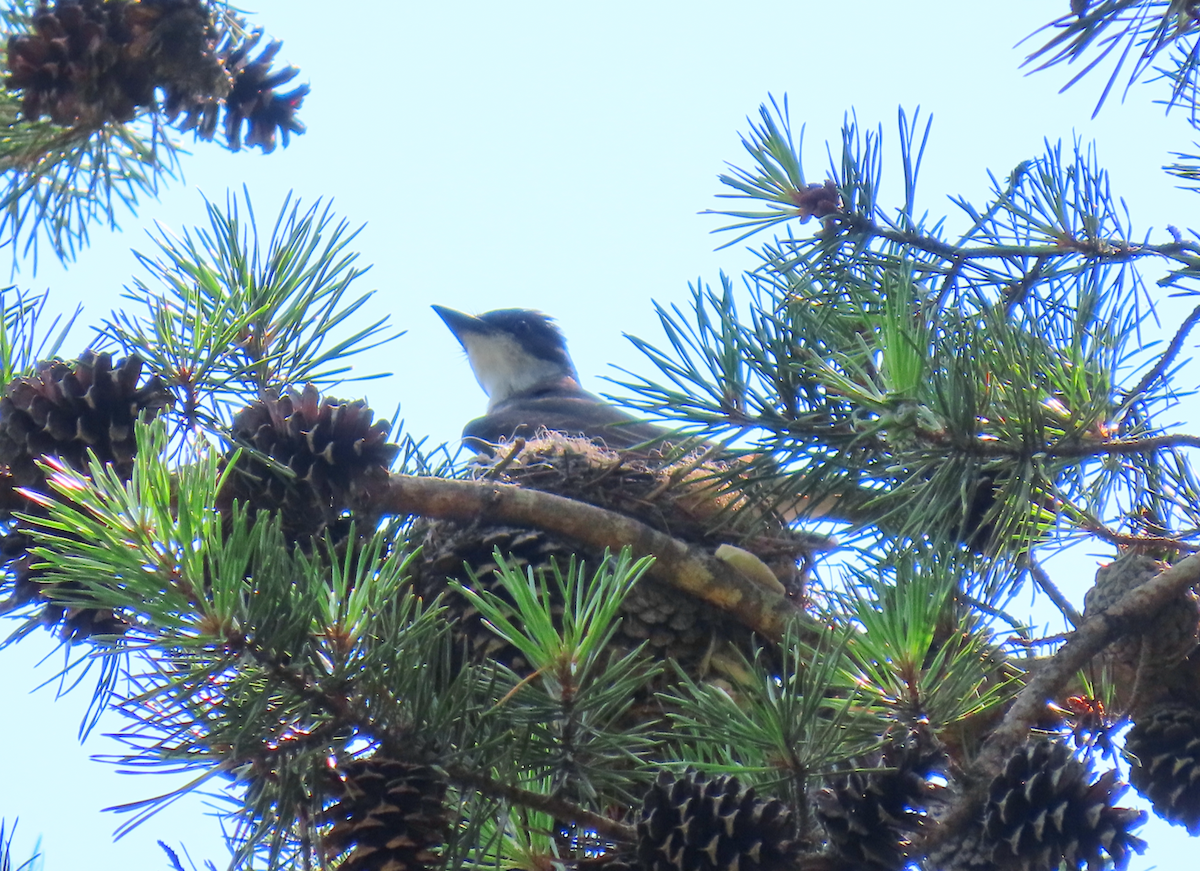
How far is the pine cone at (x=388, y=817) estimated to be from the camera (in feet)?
4.00

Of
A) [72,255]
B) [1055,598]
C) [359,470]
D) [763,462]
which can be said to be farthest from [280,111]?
[1055,598]

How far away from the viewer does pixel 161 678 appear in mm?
1324

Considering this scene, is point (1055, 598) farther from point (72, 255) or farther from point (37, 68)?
point (72, 255)

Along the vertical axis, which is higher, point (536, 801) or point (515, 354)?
point (515, 354)

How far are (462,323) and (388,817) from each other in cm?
432

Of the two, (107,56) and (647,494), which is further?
(647,494)

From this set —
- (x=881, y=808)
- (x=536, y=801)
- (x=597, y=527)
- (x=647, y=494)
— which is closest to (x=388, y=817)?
(x=536, y=801)

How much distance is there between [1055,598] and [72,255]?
1980mm

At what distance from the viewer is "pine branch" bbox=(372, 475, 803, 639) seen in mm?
1881

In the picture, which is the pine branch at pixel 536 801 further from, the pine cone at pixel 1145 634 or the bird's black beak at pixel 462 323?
the bird's black beak at pixel 462 323

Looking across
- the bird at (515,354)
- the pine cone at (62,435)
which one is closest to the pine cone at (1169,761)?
the pine cone at (62,435)

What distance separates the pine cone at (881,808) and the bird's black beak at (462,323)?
429cm

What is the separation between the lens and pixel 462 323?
214 inches

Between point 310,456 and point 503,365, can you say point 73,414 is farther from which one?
point 503,365
